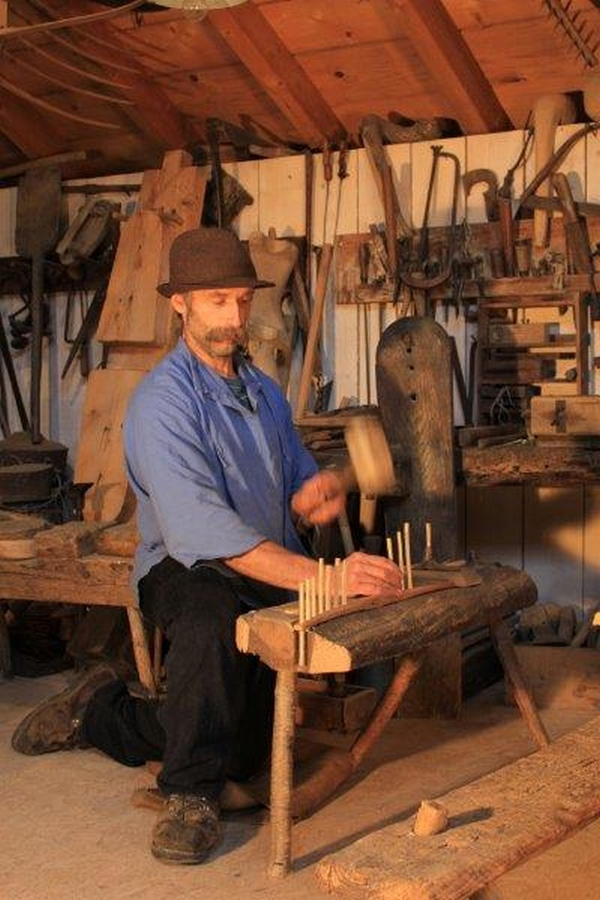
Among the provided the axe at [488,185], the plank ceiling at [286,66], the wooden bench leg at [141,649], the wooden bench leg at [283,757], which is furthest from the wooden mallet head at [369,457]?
the plank ceiling at [286,66]

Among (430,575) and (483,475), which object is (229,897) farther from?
(483,475)

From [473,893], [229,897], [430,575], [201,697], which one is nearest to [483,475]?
[430,575]

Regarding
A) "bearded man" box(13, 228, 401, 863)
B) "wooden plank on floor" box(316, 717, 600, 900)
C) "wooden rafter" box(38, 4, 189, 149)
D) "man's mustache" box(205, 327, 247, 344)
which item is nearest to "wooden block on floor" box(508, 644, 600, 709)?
Answer: "bearded man" box(13, 228, 401, 863)

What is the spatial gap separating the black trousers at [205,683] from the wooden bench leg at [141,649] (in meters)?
0.74

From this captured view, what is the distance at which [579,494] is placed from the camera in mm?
6320

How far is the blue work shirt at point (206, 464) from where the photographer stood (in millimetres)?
3785

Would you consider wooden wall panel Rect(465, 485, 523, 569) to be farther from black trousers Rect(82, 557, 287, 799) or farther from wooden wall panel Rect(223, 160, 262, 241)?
black trousers Rect(82, 557, 287, 799)

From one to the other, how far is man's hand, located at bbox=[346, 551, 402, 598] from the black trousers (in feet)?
1.18

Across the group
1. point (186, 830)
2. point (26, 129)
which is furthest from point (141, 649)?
point (26, 129)

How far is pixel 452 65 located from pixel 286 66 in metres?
0.86

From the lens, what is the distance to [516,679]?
4.31 meters

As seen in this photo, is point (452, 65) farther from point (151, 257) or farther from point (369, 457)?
point (369, 457)

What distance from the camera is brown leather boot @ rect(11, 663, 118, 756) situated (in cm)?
457

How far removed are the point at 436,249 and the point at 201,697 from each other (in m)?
3.32
